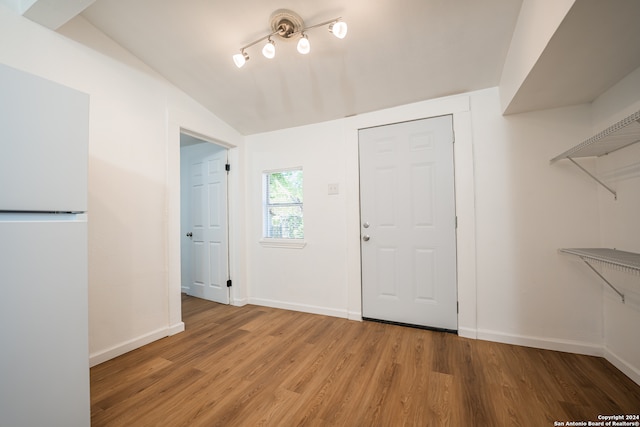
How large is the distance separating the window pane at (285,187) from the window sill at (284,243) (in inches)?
19.6

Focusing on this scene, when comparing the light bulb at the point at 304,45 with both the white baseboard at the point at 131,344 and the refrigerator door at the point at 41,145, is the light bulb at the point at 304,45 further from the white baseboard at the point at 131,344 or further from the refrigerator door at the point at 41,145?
the white baseboard at the point at 131,344

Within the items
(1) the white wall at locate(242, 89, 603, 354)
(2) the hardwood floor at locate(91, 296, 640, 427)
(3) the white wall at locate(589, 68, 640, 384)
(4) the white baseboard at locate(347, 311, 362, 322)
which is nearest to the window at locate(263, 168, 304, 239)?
(1) the white wall at locate(242, 89, 603, 354)

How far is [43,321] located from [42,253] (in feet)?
0.95

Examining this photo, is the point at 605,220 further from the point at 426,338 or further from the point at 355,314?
the point at 355,314

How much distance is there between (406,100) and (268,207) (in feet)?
6.73

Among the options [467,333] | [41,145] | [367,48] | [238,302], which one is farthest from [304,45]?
[238,302]

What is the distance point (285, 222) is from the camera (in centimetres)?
321

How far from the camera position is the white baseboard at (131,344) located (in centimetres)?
191

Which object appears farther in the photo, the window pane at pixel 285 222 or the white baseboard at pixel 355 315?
the window pane at pixel 285 222

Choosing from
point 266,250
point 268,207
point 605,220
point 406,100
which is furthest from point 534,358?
point 268,207

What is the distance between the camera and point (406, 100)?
2484 millimetres

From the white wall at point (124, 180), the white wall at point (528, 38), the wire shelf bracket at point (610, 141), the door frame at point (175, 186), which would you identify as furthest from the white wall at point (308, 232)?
the wire shelf bracket at point (610, 141)

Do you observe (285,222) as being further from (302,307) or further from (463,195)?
(463,195)

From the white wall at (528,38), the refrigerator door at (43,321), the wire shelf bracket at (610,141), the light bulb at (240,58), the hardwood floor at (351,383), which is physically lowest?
the hardwood floor at (351,383)
